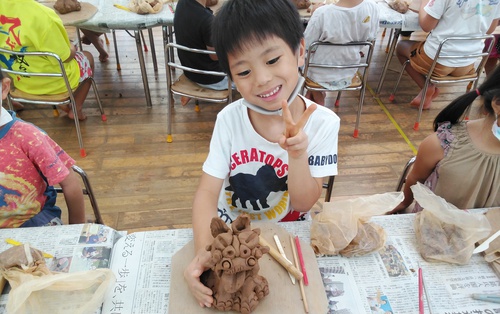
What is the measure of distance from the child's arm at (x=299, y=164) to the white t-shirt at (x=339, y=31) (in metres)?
1.54

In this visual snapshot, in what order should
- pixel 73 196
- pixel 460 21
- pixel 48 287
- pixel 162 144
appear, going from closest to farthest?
pixel 48 287
pixel 73 196
pixel 460 21
pixel 162 144

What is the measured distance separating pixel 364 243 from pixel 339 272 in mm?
111

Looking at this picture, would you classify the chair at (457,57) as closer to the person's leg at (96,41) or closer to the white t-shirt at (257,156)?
the white t-shirt at (257,156)

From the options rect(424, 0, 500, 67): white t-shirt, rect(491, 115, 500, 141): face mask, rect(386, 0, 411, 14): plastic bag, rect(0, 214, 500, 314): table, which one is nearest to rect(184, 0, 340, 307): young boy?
rect(0, 214, 500, 314): table

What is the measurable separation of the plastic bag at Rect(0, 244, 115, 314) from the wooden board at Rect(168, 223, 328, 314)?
6.8 inches

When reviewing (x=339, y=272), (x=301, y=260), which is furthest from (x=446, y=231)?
(x=301, y=260)

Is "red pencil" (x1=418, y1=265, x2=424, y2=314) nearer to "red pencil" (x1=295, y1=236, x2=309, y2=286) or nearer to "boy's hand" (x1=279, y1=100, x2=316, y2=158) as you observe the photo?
"red pencil" (x1=295, y1=236, x2=309, y2=286)

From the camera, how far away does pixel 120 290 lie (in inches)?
34.6

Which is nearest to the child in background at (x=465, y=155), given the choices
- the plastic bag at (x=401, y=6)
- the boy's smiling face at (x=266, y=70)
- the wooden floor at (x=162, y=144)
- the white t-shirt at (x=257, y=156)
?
the white t-shirt at (x=257, y=156)

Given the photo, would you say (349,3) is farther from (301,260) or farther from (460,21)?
(301,260)

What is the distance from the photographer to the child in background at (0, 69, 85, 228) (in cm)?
112

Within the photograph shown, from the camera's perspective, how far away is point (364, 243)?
3.16 ft

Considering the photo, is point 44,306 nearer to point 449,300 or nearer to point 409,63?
point 449,300

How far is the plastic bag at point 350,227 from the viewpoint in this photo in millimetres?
954
